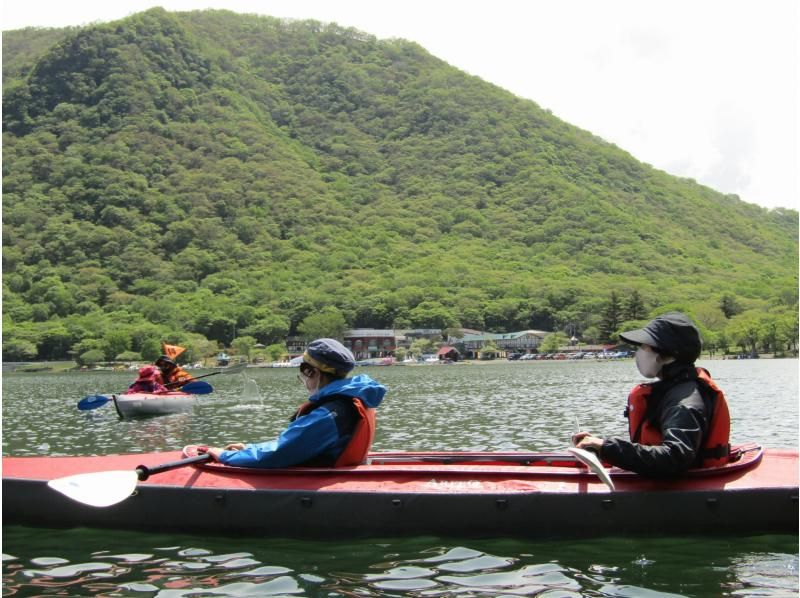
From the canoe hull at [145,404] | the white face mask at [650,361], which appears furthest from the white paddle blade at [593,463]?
the canoe hull at [145,404]

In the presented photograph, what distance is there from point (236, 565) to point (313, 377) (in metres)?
1.75

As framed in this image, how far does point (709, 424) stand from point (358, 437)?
10.0 ft

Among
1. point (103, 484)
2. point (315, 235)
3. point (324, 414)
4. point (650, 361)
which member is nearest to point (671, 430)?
point (650, 361)

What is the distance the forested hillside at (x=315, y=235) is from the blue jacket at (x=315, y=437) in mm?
112482

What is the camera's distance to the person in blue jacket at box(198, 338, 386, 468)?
8.17 meters

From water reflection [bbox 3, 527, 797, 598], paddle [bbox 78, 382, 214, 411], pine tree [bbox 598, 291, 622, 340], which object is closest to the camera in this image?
water reflection [bbox 3, 527, 797, 598]

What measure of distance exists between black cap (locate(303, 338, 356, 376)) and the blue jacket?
12cm

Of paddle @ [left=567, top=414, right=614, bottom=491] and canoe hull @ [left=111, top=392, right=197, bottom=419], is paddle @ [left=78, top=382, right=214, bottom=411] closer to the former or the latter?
canoe hull @ [left=111, top=392, right=197, bottom=419]

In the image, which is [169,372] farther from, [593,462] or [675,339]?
[675,339]

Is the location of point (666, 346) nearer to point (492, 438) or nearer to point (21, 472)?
point (21, 472)

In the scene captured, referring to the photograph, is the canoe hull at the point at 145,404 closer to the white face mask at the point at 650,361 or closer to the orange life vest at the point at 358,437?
the orange life vest at the point at 358,437

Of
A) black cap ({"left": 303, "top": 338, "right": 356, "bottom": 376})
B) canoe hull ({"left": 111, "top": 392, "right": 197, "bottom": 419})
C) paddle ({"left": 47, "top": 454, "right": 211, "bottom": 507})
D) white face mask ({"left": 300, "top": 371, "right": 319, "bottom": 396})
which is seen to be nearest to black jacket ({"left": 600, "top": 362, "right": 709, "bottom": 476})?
black cap ({"left": 303, "top": 338, "right": 356, "bottom": 376})

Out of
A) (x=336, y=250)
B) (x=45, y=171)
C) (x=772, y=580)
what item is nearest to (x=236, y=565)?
(x=772, y=580)

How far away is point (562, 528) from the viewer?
7961 mm
